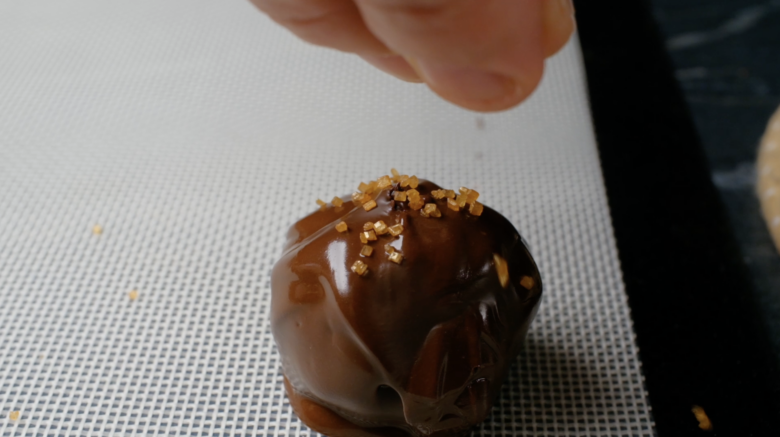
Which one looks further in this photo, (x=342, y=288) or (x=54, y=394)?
(x=54, y=394)

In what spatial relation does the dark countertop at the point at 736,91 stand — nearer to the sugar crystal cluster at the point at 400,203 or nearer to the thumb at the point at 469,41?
the sugar crystal cluster at the point at 400,203

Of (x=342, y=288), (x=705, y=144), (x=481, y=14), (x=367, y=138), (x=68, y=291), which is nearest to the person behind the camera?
(x=481, y=14)

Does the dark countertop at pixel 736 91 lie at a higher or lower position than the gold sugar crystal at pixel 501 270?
lower

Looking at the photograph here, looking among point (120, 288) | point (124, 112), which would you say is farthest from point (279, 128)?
point (120, 288)

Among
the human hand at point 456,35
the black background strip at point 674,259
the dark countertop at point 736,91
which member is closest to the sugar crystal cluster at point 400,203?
the human hand at point 456,35

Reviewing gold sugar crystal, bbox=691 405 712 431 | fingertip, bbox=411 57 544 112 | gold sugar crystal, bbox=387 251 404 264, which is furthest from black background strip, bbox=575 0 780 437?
fingertip, bbox=411 57 544 112

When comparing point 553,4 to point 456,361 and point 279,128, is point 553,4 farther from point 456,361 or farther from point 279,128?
point 279,128
